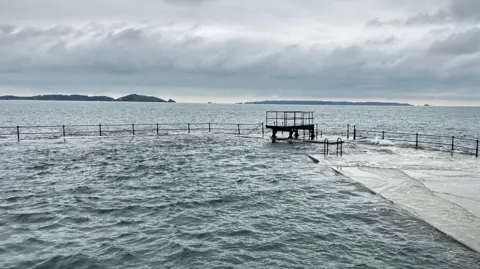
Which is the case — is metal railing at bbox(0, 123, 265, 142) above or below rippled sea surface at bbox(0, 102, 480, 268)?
above

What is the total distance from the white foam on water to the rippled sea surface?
2.43 feet

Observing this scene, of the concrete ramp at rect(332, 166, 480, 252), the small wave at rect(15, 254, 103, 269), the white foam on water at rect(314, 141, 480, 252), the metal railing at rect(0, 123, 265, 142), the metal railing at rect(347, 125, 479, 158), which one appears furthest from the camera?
the metal railing at rect(0, 123, 265, 142)

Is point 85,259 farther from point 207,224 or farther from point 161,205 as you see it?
point 161,205

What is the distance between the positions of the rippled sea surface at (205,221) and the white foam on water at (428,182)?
74cm

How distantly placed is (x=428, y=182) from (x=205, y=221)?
479 inches

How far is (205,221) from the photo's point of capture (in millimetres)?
14250

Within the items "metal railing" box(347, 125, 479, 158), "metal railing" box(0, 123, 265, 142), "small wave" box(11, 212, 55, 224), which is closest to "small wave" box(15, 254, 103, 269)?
"small wave" box(11, 212, 55, 224)

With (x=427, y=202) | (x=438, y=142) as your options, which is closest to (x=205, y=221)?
(x=427, y=202)

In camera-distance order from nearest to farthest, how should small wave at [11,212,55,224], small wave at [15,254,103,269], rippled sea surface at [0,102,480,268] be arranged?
1. small wave at [15,254,103,269]
2. rippled sea surface at [0,102,480,268]
3. small wave at [11,212,55,224]

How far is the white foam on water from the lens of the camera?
43.5 ft

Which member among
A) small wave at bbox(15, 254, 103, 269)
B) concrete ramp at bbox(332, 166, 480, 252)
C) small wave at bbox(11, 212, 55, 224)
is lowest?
small wave at bbox(15, 254, 103, 269)

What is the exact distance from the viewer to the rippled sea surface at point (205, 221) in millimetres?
10781

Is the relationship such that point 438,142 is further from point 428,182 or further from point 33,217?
point 33,217

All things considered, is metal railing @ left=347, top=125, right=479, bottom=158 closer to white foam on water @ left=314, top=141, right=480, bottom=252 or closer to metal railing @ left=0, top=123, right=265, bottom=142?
white foam on water @ left=314, top=141, right=480, bottom=252
